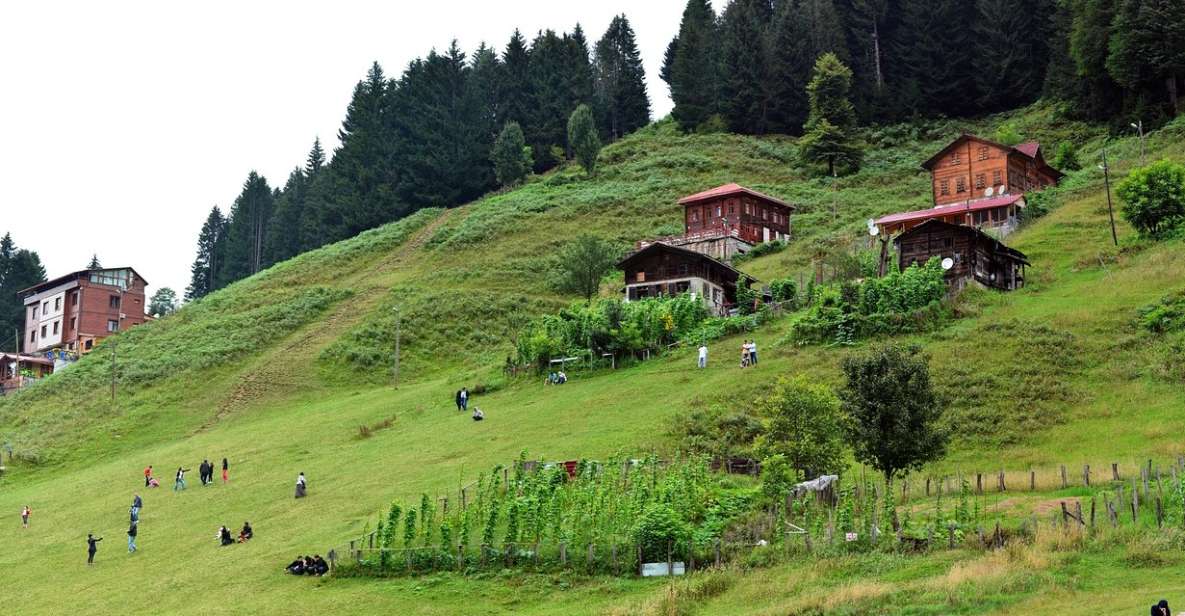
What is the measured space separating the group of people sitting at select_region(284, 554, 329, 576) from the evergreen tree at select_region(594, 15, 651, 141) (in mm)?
131332

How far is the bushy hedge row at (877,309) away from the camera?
63656 mm

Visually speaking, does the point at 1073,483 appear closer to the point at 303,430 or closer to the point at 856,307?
the point at 856,307

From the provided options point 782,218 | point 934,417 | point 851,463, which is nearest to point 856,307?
point 851,463

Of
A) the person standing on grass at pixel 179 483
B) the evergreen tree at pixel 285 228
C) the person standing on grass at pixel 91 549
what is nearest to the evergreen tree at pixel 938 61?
the evergreen tree at pixel 285 228

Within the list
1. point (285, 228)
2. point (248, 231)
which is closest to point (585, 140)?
point (285, 228)

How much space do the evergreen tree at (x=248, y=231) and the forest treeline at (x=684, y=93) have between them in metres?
0.19

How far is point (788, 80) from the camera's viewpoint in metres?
145

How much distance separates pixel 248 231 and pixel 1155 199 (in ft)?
382

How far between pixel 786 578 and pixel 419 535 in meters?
13.0

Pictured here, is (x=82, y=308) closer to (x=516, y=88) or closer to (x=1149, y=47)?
(x=516, y=88)

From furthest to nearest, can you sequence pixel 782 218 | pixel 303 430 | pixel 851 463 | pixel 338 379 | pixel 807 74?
pixel 807 74 → pixel 782 218 → pixel 338 379 → pixel 303 430 → pixel 851 463

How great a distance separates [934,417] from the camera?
40812 mm

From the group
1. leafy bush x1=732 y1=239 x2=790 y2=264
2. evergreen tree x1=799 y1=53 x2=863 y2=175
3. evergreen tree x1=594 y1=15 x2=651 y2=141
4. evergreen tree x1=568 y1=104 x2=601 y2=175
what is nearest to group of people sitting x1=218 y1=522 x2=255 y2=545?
leafy bush x1=732 y1=239 x2=790 y2=264

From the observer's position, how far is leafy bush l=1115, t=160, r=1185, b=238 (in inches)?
2874
